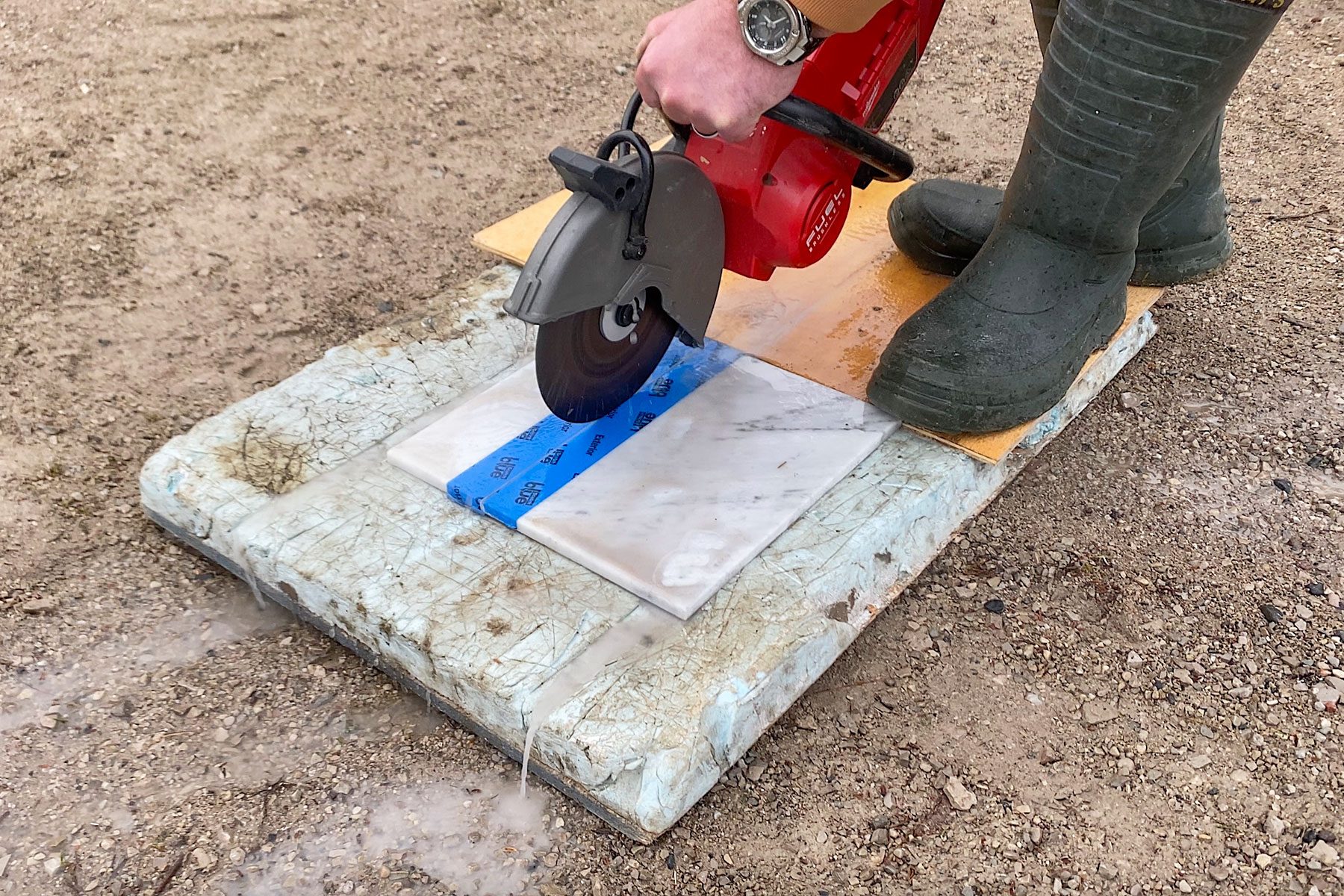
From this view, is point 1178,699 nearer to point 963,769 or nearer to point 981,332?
point 963,769

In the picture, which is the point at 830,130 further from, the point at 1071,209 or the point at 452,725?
the point at 452,725

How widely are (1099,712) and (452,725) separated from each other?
3.15 ft

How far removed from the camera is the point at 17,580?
190 centimetres

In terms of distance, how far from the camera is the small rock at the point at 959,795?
1618 mm

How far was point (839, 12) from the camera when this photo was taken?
148cm

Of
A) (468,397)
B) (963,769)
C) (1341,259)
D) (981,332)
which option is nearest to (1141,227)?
(981,332)

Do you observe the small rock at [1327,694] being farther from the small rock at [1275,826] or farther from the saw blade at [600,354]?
the saw blade at [600,354]

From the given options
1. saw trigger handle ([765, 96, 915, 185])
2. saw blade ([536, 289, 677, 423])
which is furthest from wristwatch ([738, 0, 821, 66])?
saw blade ([536, 289, 677, 423])

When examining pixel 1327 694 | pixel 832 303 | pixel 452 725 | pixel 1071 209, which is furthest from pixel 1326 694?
pixel 452 725

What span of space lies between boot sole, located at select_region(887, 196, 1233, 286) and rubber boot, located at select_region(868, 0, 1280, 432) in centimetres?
21

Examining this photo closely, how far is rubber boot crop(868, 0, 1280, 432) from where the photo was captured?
167 centimetres

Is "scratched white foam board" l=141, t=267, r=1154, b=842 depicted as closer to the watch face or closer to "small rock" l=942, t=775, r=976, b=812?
"small rock" l=942, t=775, r=976, b=812

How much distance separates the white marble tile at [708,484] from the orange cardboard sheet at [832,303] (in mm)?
91

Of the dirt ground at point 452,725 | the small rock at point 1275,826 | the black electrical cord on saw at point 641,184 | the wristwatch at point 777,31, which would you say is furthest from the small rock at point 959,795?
the wristwatch at point 777,31
